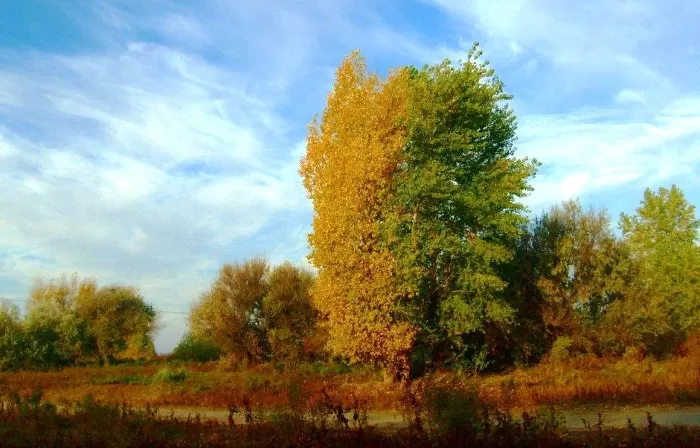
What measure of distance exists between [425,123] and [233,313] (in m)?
19.8

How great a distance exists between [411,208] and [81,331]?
32.0 meters

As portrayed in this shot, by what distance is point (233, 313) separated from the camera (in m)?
41.4

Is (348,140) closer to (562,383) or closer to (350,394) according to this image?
(350,394)

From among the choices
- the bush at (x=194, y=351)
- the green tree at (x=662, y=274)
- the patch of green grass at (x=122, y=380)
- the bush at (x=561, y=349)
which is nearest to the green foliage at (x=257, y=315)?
the bush at (x=194, y=351)

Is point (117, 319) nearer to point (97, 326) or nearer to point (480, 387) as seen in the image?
point (97, 326)

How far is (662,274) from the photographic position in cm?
4853

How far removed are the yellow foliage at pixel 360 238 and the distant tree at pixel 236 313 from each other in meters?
16.3

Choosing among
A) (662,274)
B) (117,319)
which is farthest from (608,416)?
(117,319)

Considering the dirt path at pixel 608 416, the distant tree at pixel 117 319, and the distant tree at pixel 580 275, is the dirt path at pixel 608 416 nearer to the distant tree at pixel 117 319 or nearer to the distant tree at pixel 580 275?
the distant tree at pixel 580 275

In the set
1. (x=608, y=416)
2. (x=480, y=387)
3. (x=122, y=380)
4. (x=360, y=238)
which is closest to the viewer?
(x=608, y=416)

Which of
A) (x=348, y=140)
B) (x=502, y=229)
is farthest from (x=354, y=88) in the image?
(x=502, y=229)

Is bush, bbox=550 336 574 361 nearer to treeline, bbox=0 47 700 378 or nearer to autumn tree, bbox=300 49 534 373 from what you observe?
treeline, bbox=0 47 700 378

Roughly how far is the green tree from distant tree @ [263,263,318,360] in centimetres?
1805

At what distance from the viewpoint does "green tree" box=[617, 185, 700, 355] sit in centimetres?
3186
